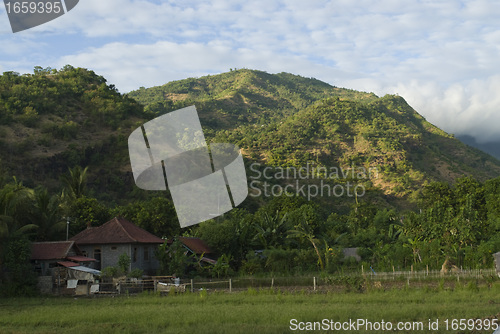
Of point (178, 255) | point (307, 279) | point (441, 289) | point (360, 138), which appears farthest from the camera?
point (360, 138)

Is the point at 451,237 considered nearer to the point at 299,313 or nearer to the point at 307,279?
the point at 307,279

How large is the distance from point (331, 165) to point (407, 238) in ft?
Result: 134

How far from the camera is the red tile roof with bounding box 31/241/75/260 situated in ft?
75.8

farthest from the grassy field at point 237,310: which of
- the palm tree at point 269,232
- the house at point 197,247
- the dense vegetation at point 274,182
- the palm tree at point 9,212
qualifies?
the palm tree at point 269,232

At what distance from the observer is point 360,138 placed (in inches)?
3142

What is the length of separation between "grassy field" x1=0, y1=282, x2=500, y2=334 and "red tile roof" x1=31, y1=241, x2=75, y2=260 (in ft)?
9.89

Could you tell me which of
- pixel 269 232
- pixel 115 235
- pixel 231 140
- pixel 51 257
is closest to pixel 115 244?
pixel 115 235

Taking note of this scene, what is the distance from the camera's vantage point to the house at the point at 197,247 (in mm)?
29219

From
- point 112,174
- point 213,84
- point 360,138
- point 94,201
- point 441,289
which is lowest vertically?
point 441,289

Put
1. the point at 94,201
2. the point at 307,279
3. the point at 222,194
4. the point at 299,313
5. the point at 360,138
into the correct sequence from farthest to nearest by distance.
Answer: the point at 360,138, the point at 222,194, the point at 94,201, the point at 307,279, the point at 299,313

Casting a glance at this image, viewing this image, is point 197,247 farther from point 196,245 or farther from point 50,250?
point 50,250

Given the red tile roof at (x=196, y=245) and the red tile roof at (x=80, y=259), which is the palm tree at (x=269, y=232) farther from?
the red tile roof at (x=80, y=259)

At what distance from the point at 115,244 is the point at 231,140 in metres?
55.5

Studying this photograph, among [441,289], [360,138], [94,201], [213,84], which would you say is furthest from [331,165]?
[213,84]
